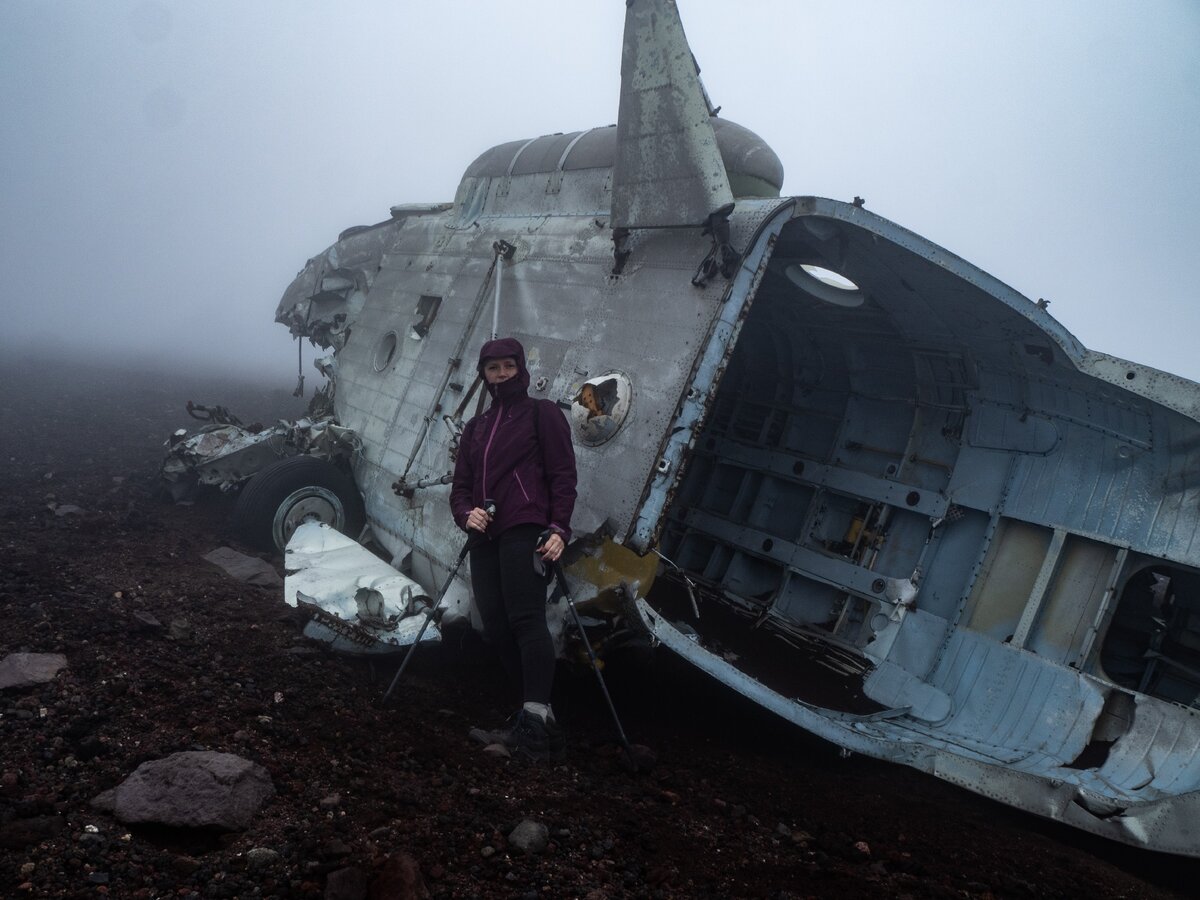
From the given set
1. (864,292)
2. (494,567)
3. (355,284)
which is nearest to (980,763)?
(494,567)

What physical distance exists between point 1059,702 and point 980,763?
93 cm

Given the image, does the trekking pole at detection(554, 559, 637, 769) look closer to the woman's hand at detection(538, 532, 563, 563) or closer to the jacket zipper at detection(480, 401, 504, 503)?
the woman's hand at detection(538, 532, 563, 563)

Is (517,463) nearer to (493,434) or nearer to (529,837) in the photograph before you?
(493,434)

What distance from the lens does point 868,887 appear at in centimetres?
256

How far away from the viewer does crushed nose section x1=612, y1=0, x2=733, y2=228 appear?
12.8 feet

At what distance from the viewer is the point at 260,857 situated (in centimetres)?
207

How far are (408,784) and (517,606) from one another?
2.90 ft

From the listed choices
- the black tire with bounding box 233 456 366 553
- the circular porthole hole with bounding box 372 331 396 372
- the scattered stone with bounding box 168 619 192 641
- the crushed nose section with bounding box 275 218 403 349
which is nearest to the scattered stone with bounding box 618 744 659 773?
the scattered stone with bounding box 168 619 192 641

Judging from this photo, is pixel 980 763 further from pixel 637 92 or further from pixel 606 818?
pixel 637 92

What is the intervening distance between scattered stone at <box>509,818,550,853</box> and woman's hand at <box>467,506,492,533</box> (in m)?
1.28

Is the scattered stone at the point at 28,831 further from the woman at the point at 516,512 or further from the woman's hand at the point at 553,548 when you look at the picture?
the woman's hand at the point at 553,548

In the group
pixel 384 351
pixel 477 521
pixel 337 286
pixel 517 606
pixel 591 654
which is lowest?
pixel 591 654

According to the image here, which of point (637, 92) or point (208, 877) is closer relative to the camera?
point (208, 877)

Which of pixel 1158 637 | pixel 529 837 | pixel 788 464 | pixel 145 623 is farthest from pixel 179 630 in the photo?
pixel 1158 637
